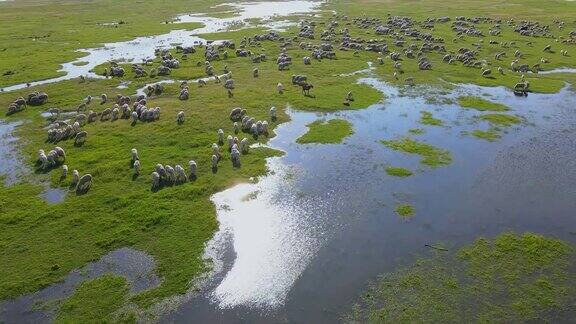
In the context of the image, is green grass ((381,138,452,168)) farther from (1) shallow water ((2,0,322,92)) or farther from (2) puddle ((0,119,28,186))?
(1) shallow water ((2,0,322,92))

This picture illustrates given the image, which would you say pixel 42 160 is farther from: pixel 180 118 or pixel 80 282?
pixel 80 282

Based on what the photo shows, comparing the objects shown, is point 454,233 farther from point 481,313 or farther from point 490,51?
point 490,51

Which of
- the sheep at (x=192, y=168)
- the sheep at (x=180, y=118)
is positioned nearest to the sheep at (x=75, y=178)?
the sheep at (x=192, y=168)

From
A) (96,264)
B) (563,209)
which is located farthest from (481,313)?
(96,264)

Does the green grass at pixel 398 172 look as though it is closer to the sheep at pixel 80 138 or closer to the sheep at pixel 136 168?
the sheep at pixel 136 168

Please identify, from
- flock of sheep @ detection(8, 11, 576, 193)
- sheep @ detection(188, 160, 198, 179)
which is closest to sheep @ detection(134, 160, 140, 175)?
flock of sheep @ detection(8, 11, 576, 193)
